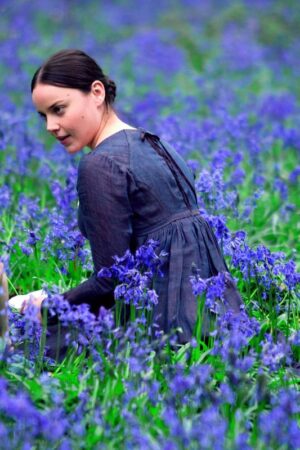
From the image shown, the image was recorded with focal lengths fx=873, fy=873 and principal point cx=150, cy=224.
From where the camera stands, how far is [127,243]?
11.6 ft

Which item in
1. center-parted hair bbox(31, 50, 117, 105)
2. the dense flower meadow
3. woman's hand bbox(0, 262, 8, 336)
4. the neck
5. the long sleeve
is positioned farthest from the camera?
the neck

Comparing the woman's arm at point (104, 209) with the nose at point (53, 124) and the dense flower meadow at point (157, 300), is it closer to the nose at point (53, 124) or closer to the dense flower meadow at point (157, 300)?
the dense flower meadow at point (157, 300)

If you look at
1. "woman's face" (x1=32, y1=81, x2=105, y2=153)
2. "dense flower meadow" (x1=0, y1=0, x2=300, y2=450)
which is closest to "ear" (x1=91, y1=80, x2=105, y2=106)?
"woman's face" (x1=32, y1=81, x2=105, y2=153)

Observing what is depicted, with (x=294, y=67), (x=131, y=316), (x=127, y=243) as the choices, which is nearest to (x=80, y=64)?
(x=127, y=243)

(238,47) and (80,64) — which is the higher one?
(238,47)

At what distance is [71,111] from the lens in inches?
145

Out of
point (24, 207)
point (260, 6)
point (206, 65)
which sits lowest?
point (24, 207)

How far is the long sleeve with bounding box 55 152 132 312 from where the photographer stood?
3494mm

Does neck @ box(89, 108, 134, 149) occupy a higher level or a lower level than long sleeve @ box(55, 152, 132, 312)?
higher

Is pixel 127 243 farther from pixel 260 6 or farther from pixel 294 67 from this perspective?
pixel 260 6

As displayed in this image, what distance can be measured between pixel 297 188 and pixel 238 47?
257 inches

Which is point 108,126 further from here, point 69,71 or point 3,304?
point 3,304

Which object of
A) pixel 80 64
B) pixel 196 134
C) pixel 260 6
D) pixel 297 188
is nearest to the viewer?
pixel 80 64

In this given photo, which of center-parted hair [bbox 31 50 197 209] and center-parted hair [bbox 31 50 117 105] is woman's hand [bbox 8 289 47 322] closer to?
center-parted hair [bbox 31 50 197 209]
